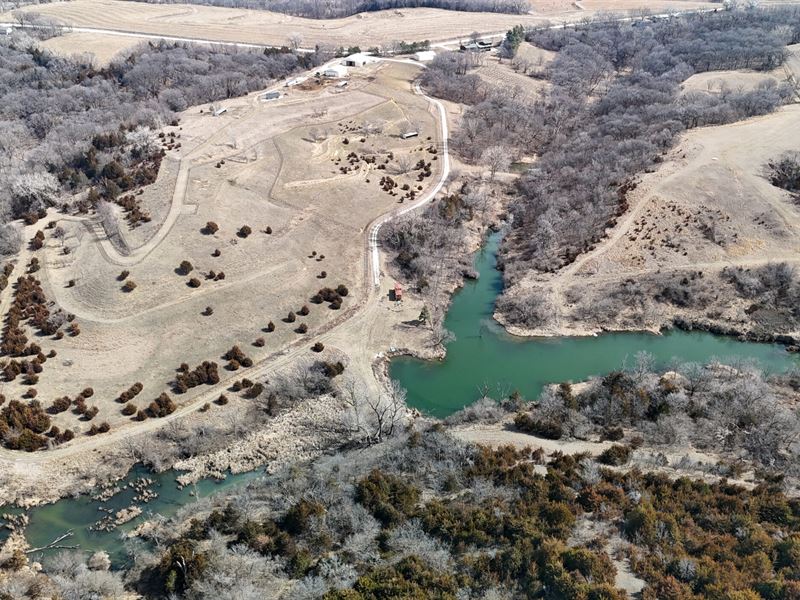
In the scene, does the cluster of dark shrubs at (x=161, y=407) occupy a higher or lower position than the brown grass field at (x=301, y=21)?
lower

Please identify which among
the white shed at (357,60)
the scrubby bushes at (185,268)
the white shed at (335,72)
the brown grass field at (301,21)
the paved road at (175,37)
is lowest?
the scrubby bushes at (185,268)

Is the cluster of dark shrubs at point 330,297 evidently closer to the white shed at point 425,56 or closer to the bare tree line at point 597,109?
the bare tree line at point 597,109

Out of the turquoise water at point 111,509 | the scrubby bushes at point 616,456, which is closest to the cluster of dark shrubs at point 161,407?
the turquoise water at point 111,509

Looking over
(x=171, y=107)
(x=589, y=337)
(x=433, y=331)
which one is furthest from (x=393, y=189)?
(x=171, y=107)

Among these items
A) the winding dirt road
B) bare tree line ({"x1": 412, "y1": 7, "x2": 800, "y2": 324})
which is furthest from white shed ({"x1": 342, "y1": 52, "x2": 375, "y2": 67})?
the winding dirt road

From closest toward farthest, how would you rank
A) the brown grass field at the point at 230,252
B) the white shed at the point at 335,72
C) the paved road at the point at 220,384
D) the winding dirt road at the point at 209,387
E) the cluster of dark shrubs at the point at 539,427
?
the cluster of dark shrubs at the point at 539,427 < the paved road at the point at 220,384 < the winding dirt road at the point at 209,387 < the brown grass field at the point at 230,252 < the white shed at the point at 335,72

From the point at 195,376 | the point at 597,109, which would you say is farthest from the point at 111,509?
the point at 597,109

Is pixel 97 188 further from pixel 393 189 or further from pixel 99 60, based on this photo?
pixel 99 60
